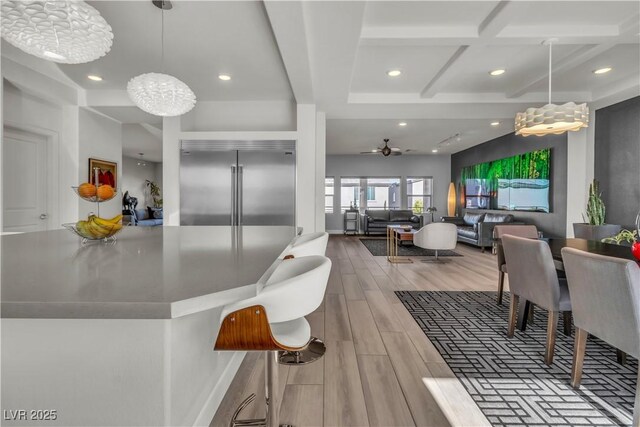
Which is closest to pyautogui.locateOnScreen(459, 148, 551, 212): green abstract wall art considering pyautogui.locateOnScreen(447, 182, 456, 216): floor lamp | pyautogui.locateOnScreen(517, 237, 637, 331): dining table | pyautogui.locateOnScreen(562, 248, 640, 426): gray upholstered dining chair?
pyautogui.locateOnScreen(447, 182, 456, 216): floor lamp

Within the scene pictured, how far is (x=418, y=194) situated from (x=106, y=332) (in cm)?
1076

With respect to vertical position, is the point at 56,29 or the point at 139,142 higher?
the point at 139,142

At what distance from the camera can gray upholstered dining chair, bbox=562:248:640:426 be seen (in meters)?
1.42

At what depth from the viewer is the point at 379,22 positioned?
2918mm

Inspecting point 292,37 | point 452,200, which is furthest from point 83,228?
point 452,200

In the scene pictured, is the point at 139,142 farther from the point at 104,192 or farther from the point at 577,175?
the point at 577,175

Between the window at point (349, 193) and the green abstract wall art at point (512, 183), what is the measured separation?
3495 mm

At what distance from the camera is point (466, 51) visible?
328 centimetres

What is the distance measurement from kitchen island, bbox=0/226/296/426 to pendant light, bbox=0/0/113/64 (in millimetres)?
1211

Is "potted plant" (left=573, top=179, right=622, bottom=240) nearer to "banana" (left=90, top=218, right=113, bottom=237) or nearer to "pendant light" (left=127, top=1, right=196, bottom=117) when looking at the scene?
"pendant light" (left=127, top=1, right=196, bottom=117)

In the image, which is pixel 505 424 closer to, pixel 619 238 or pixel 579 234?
pixel 619 238

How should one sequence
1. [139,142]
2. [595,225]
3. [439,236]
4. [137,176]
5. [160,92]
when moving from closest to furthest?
1. [160,92]
2. [595,225]
3. [439,236]
4. [139,142]
5. [137,176]

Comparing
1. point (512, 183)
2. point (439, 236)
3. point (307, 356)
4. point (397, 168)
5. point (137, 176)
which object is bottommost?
point (307, 356)

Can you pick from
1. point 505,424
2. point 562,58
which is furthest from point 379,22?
point 505,424
